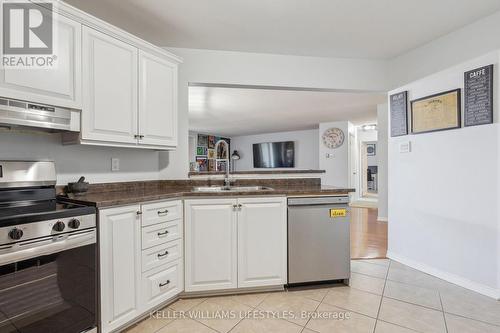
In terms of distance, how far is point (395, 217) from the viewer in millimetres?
2926

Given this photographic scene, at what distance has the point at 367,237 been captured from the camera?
381cm

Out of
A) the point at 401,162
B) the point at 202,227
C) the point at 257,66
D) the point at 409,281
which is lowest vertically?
the point at 409,281

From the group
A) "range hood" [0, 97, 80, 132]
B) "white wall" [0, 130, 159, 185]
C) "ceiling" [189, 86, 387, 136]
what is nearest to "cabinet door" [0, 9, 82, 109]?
"range hood" [0, 97, 80, 132]

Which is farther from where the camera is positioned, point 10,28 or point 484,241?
point 484,241

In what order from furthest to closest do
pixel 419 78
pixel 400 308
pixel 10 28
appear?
pixel 419 78 < pixel 400 308 < pixel 10 28

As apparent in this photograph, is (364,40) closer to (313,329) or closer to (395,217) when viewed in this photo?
(395,217)

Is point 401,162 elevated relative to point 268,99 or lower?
lower

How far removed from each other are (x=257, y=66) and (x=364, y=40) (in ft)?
3.45

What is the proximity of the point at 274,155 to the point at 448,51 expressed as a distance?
6356 millimetres

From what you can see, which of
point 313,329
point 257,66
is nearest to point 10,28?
point 257,66

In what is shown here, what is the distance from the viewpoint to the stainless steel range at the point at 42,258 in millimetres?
1167

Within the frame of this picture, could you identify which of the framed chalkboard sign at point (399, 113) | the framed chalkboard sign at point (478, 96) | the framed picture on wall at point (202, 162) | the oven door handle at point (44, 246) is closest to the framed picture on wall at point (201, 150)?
the framed picture on wall at point (202, 162)

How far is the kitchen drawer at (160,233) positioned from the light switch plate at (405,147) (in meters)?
2.45

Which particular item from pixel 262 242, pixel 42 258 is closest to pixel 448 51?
pixel 262 242
